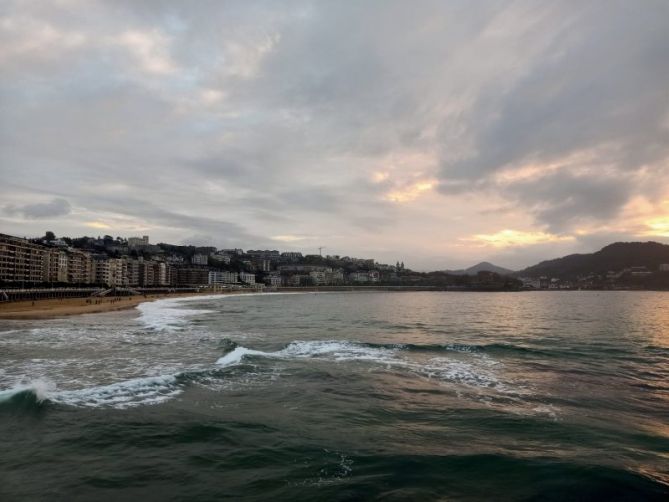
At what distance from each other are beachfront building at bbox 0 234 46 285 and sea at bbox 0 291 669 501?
317ft

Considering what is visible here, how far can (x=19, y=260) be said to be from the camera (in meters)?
108

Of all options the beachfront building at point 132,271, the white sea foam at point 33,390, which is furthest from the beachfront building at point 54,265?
the white sea foam at point 33,390

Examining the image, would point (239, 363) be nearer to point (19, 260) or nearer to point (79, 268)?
point (19, 260)

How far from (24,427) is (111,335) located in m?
21.2

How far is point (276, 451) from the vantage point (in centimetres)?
974

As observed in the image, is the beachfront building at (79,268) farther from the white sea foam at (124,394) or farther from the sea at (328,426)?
the white sea foam at (124,394)

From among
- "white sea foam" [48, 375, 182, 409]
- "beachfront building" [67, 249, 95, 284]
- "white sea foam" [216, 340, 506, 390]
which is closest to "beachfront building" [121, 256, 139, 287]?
"beachfront building" [67, 249, 95, 284]

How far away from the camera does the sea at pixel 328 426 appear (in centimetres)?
820

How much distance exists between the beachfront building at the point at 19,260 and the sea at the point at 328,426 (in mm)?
96538

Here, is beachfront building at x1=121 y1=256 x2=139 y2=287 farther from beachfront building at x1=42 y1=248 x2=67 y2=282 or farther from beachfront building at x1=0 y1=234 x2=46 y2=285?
beachfront building at x1=0 y1=234 x2=46 y2=285

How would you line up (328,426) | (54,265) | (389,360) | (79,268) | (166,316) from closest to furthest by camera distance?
(328,426)
(389,360)
(166,316)
(54,265)
(79,268)

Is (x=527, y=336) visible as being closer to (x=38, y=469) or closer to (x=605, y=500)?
(x=605, y=500)

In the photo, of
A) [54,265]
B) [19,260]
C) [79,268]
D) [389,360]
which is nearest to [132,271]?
[79,268]

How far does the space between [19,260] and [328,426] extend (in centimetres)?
12356
